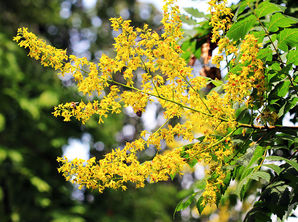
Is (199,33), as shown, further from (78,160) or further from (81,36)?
(81,36)

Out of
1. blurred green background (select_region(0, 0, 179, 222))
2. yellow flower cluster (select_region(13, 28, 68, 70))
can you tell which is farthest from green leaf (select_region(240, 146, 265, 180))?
blurred green background (select_region(0, 0, 179, 222))

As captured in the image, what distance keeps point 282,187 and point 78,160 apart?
0.96 metres

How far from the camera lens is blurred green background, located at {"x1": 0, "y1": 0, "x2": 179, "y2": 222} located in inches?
364

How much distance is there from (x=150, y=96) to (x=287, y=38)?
2.20 ft

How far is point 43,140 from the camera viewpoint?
33.4ft

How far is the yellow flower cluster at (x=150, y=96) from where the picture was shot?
1.35 m

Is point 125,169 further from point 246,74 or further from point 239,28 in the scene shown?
point 239,28

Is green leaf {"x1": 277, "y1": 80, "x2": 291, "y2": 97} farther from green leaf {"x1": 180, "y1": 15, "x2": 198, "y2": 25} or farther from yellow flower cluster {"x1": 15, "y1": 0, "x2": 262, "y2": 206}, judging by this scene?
green leaf {"x1": 180, "y1": 15, "x2": 198, "y2": 25}

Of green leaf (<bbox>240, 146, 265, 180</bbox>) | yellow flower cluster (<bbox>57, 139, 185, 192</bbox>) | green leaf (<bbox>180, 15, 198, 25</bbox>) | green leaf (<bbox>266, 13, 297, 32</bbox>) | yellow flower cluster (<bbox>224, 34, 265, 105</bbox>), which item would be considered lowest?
green leaf (<bbox>240, 146, 265, 180</bbox>)

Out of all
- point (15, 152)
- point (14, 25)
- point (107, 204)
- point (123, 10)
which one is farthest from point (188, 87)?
point (123, 10)

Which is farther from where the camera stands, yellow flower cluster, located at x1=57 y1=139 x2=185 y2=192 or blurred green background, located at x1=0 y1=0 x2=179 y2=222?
blurred green background, located at x1=0 y1=0 x2=179 y2=222

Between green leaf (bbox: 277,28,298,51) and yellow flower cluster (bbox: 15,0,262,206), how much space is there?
0.25 m

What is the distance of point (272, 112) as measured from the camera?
59.2 inches

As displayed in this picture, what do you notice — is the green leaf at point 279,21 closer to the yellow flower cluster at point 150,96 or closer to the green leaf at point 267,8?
the green leaf at point 267,8
